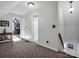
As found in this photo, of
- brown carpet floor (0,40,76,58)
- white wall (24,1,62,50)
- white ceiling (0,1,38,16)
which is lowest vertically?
brown carpet floor (0,40,76,58)

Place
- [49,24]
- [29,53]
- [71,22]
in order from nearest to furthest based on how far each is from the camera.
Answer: [29,53] < [49,24] < [71,22]

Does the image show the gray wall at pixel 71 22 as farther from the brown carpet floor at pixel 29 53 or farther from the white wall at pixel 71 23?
the brown carpet floor at pixel 29 53

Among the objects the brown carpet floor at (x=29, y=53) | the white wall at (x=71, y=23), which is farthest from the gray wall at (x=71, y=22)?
the brown carpet floor at (x=29, y=53)

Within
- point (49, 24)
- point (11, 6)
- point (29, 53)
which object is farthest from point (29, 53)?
point (11, 6)

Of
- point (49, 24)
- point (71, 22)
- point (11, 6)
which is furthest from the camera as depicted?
point (11, 6)

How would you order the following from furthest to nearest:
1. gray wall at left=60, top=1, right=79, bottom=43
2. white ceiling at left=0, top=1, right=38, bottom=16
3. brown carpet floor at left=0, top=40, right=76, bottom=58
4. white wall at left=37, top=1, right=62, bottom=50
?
white ceiling at left=0, top=1, right=38, bottom=16, gray wall at left=60, top=1, right=79, bottom=43, white wall at left=37, top=1, right=62, bottom=50, brown carpet floor at left=0, top=40, right=76, bottom=58

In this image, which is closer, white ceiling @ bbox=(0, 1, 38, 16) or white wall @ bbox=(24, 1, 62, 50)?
white wall @ bbox=(24, 1, 62, 50)

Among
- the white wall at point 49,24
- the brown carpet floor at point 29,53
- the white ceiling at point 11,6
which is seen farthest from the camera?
the white ceiling at point 11,6

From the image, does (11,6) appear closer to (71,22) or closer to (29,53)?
(29,53)

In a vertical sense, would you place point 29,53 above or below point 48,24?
below

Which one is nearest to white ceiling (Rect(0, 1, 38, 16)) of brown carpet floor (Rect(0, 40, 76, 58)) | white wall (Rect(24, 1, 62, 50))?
white wall (Rect(24, 1, 62, 50))

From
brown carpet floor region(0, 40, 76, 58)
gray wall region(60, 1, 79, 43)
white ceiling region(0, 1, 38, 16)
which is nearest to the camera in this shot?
brown carpet floor region(0, 40, 76, 58)

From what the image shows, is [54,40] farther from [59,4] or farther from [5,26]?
[5,26]

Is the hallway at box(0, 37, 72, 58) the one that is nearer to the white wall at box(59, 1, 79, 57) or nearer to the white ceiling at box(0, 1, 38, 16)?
the white wall at box(59, 1, 79, 57)
